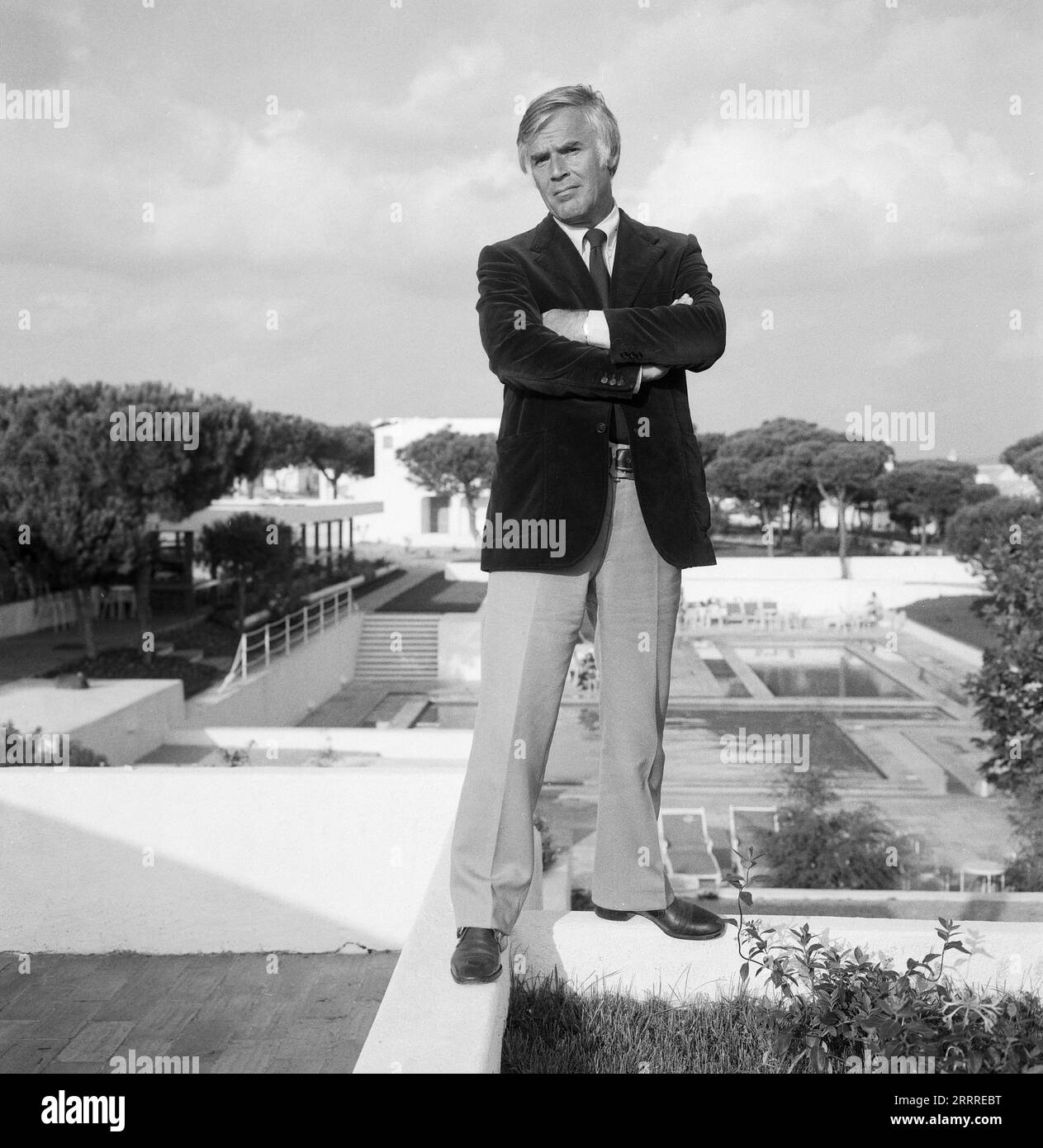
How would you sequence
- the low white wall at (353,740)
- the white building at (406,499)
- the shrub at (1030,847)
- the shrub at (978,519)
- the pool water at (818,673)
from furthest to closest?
the white building at (406,499) → the shrub at (978,519) → the pool water at (818,673) → the low white wall at (353,740) → the shrub at (1030,847)

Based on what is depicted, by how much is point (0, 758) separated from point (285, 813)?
15.3ft

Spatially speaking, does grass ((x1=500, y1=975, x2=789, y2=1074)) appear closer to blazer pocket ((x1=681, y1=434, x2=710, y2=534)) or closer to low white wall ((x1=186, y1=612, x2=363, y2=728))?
blazer pocket ((x1=681, y1=434, x2=710, y2=534))

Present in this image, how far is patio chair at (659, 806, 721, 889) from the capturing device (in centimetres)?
794

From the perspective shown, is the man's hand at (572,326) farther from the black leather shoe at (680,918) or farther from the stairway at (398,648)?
the stairway at (398,648)

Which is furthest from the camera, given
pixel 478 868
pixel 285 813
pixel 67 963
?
pixel 285 813

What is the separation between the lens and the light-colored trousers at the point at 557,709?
184 centimetres

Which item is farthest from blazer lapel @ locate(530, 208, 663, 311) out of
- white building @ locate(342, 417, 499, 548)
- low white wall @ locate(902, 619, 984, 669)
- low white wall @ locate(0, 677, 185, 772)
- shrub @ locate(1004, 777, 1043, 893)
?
white building @ locate(342, 417, 499, 548)

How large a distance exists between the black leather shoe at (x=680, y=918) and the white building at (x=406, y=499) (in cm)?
3779

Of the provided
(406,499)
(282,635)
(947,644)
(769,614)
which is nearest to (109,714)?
(282,635)

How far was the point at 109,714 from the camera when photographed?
1033 cm

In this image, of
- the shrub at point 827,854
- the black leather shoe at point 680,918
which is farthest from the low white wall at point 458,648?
the black leather shoe at point 680,918

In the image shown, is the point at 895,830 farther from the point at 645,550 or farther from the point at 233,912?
the point at 645,550
